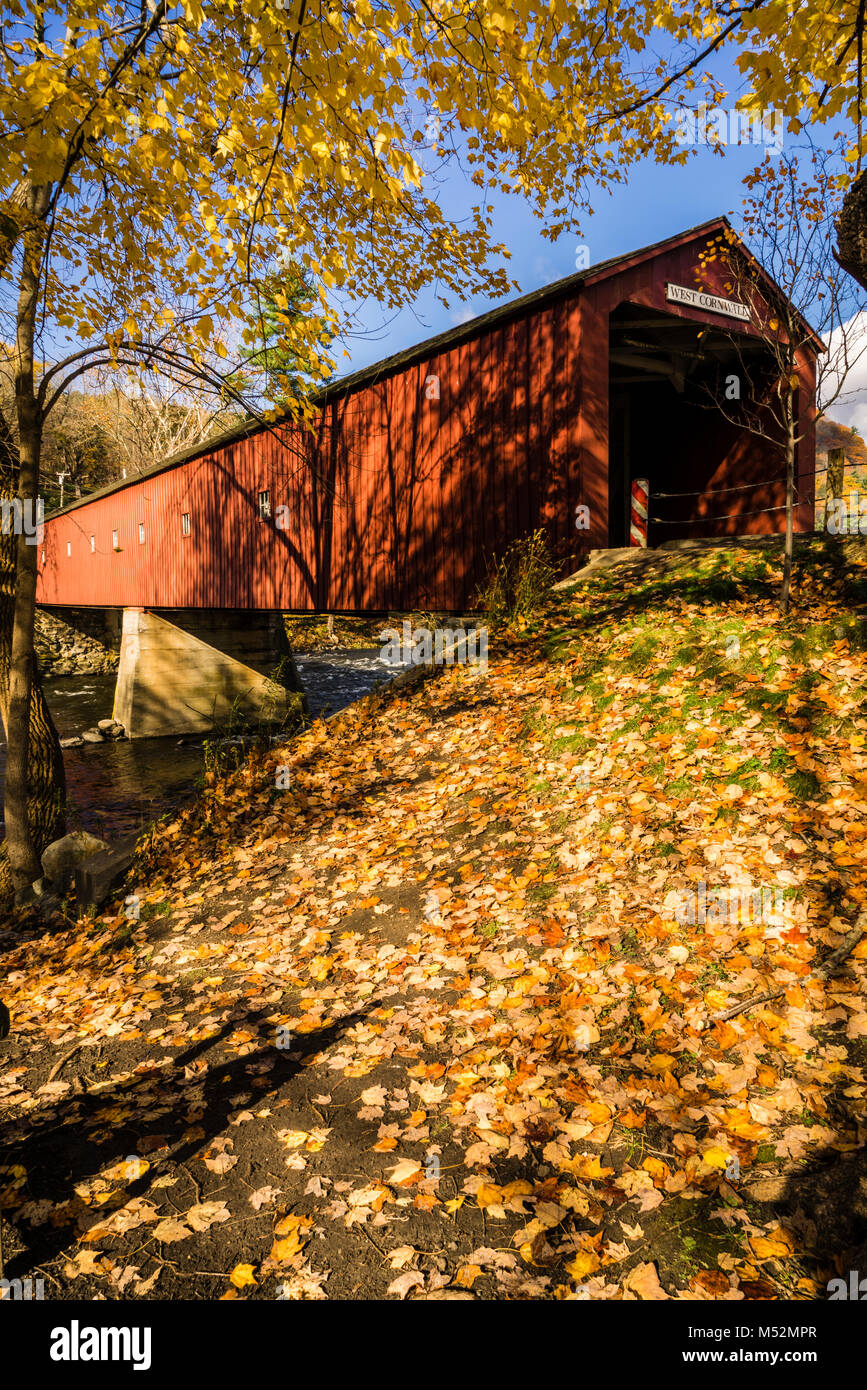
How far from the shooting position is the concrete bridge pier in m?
19.1

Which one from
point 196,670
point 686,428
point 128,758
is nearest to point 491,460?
point 686,428

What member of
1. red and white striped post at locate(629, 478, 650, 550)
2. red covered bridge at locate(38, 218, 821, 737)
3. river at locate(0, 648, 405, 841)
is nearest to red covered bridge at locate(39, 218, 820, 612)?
red covered bridge at locate(38, 218, 821, 737)

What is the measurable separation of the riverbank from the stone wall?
27888mm

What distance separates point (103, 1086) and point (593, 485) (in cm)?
860

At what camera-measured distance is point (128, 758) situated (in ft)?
52.7

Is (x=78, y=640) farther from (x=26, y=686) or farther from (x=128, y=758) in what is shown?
(x=26, y=686)

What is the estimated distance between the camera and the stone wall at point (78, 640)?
31.0 metres

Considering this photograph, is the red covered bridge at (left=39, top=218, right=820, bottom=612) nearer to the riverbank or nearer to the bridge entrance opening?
the bridge entrance opening

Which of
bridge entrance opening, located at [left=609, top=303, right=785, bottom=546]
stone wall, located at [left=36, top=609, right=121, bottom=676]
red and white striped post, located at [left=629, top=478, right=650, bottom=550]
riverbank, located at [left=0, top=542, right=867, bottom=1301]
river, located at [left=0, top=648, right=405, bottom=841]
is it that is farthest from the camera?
stone wall, located at [left=36, top=609, right=121, bottom=676]

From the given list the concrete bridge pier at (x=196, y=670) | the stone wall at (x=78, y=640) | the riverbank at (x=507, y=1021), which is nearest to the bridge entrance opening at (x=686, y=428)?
the riverbank at (x=507, y=1021)

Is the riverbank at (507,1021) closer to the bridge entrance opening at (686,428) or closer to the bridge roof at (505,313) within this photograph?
the bridge roof at (505,313)

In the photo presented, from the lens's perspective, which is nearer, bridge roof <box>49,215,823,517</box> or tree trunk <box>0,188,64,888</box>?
tree trunk <box>0,188,64,888</box>
